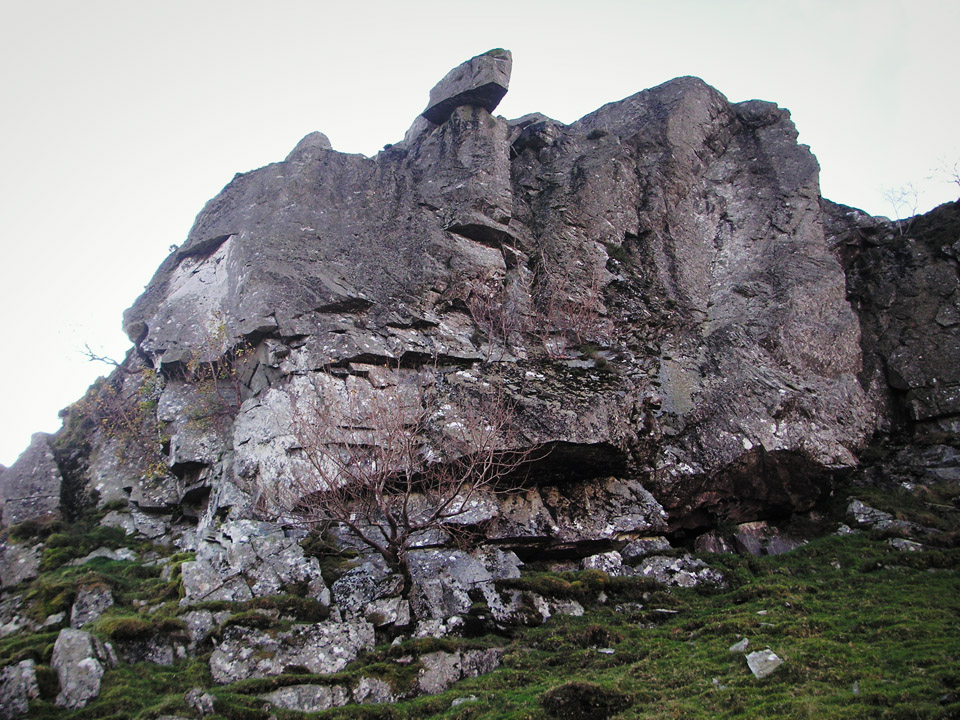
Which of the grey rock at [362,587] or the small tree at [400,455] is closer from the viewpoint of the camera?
the grey rock at [362,587]

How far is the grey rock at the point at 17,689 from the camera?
11.6 m

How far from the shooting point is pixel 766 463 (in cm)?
1995

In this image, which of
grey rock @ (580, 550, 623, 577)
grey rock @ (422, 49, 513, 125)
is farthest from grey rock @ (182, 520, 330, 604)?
grey rock @ (422, 49, 513, 125)

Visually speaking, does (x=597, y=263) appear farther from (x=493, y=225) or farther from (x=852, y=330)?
(x=852, y=330)

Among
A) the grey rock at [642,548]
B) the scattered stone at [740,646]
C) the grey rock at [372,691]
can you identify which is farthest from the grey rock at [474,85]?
the grey rock at [372,691]

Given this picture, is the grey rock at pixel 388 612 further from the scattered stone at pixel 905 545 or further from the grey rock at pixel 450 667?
the scattered stone at pixel 905 545

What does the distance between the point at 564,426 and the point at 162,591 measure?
11.0 m

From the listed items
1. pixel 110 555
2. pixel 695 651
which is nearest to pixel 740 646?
pixel 695 651

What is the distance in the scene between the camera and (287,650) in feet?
44.1

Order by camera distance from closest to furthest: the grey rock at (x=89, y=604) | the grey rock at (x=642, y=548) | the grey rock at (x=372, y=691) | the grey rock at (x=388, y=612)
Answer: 1. the grey rock at (x=372, y=691)
2. the grey rock at (x=388, y=612)
3. the grey rock at (x=89, y=604)
4. the grey rock at (x=642, y=548)

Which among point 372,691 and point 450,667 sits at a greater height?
point 372,691

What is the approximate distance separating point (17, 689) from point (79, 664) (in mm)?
974

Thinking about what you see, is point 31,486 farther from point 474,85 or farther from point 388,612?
point 474,85

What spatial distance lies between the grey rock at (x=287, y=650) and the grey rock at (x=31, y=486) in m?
10.6
